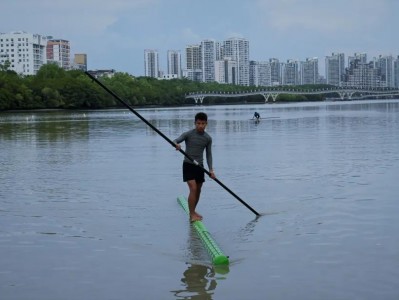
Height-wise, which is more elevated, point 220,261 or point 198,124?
point 198,124

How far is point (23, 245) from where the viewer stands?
8359mm

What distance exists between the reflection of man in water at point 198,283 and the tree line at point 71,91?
3300 inches

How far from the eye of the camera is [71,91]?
108m

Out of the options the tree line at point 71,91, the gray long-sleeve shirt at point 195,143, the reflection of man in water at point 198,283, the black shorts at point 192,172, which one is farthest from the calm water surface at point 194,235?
the tree line at point 71,91

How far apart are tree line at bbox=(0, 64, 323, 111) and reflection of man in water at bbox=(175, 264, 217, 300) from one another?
83812 mm

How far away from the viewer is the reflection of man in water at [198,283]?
20.4 ft

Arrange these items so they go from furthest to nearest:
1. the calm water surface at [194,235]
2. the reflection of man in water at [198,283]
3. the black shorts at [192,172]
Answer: the black shorts at [192,172] → the calm water surface at [194,235] → the reflection of man in water at [198,283]

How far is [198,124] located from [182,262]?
2.16m

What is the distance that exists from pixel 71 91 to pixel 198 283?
341 ft

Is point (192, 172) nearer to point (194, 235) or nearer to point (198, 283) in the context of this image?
point (194, 235)

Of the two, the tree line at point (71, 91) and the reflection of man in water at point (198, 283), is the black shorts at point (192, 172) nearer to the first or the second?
the reflection of man in water at point (198, 283)

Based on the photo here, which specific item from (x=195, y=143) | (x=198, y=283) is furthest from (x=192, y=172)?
(x=198, y=283)

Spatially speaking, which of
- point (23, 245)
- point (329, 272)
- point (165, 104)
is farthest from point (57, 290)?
point (165, 104)

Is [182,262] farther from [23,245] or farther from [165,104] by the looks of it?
[165,104]
